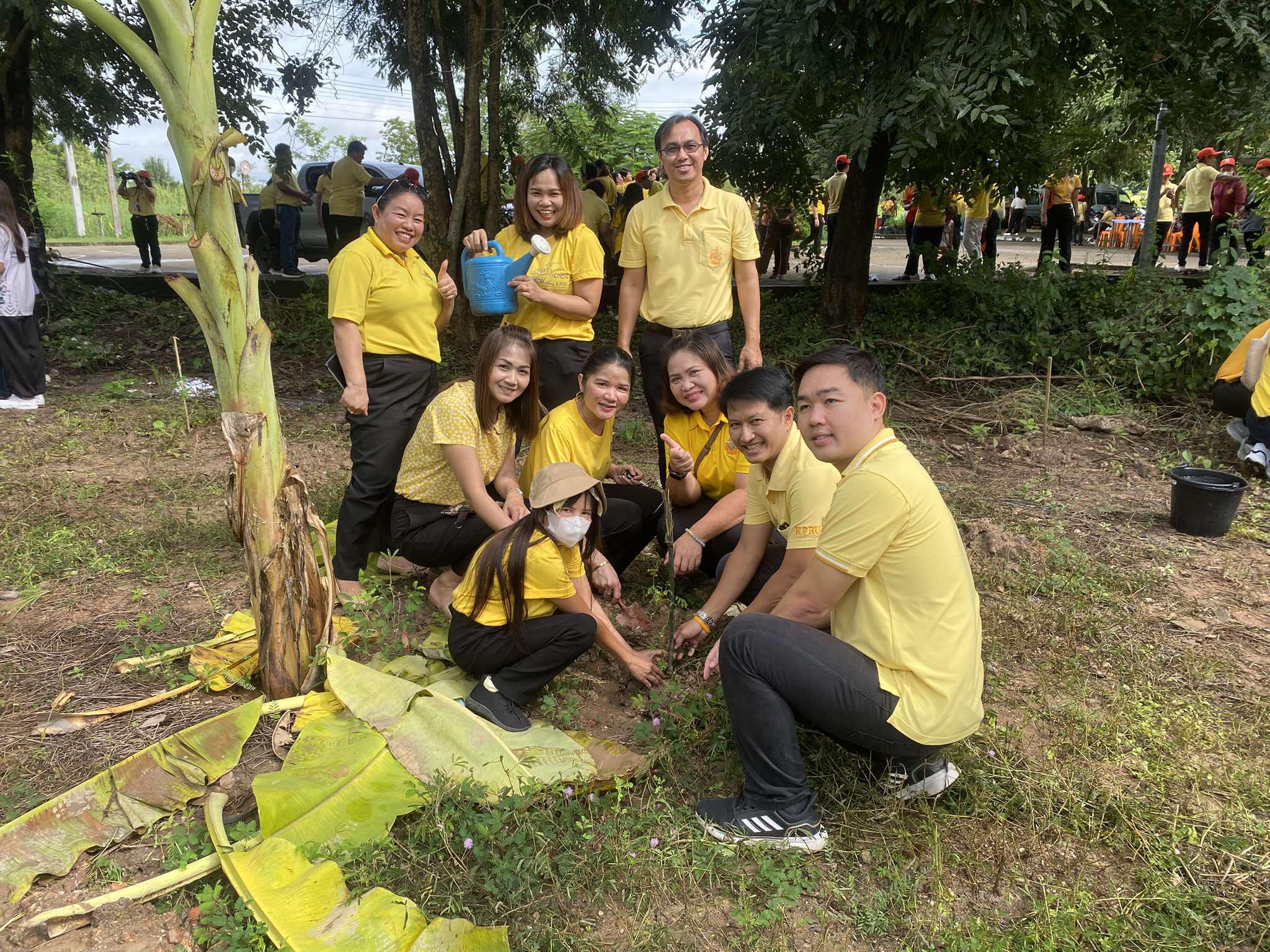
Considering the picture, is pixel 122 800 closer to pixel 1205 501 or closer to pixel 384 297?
pixel 384 297

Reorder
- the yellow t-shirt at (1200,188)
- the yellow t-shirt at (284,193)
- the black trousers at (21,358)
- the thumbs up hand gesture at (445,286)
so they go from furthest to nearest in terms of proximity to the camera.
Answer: the yellow t-shirt at (1200,188) < the yellow t-shirt at (284,193) < the black trousers at (21,358) < the thumbs up hand gesture at (445,286)

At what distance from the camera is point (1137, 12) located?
6207mm

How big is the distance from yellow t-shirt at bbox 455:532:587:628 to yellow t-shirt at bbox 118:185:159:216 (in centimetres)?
1193

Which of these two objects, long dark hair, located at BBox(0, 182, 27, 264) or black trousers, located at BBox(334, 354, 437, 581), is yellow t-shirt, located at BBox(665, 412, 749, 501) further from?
long dark hair, located at BBox(0, 182, 27, 264)

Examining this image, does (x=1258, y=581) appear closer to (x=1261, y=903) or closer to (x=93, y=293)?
(x=1261, y=903)

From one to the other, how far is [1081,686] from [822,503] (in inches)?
48.2

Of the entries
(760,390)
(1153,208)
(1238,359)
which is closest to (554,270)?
(760,390)

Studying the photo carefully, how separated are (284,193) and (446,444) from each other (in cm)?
975

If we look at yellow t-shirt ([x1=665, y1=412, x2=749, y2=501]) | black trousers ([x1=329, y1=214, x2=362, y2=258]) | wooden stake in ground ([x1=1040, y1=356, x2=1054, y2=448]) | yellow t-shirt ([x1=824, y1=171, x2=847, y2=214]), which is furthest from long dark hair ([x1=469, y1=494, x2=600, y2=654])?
black trousers ([x1=329, y1=214, x2=362, y2=258])

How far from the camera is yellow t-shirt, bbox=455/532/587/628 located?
291cm

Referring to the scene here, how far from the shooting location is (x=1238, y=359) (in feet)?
18.0

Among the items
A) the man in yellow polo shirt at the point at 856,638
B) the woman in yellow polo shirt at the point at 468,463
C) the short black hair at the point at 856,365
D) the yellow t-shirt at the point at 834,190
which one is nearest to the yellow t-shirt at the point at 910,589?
the man in yellow polo shirt at the point at 856,638

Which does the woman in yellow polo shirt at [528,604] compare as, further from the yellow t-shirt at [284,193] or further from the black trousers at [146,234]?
the black trousers at [146,234]

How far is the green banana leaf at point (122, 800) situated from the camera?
2.24 meters
